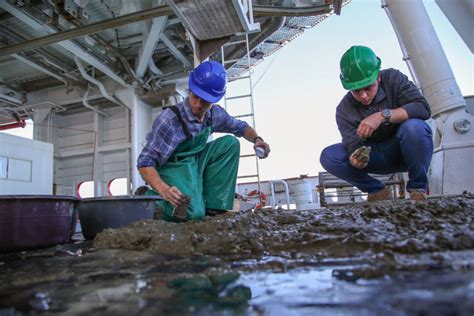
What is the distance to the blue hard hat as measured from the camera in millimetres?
2068

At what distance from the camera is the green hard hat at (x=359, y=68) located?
6.44 feet

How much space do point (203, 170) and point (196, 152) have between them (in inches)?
5.5

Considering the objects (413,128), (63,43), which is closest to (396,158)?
(413,128)

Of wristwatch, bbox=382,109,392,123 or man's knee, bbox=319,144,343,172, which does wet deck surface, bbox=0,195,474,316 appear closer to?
wristwatch, bbox=382,109,392,123

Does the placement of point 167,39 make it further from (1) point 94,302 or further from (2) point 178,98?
(1) point 94,302

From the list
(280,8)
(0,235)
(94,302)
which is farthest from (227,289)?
(280,8)

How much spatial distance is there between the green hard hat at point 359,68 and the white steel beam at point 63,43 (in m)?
2.75

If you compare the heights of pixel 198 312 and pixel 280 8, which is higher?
pixel 280 8

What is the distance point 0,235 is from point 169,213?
1.01m

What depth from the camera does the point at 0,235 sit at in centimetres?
134

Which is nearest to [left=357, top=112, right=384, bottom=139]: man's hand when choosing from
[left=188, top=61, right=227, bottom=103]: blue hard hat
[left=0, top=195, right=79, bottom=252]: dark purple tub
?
[left=188, top=61, right=227, bottom=103]: blue hard hat

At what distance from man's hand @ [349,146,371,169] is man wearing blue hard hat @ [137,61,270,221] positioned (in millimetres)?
585

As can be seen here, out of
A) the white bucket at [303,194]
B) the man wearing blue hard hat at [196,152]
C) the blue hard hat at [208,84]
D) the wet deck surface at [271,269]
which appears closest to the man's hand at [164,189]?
the man wearing blue hard hat at [196,152]

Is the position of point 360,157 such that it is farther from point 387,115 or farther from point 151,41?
point 151,41
